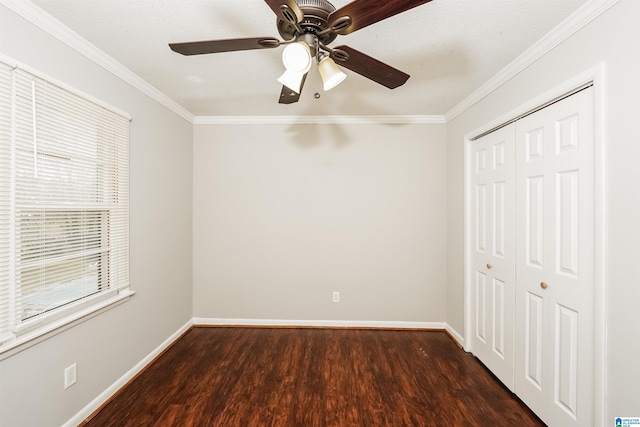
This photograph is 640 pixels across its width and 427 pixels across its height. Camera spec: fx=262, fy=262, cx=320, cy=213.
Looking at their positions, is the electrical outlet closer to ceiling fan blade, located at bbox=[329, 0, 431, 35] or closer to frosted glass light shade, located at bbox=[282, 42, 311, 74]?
frosted glass light shade, located at bbox=[282, 42, 311, 74]

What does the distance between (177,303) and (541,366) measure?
317 cm

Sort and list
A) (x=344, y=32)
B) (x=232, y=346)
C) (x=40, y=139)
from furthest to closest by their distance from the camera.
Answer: (x=232, y=346), (x=40, y=139), (x=344, y=32)

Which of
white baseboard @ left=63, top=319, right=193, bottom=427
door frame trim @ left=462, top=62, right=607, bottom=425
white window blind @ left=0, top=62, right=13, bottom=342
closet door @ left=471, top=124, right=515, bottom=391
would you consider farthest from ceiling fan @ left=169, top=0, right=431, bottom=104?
white baseboard @ left=63, top=319, right=193, bottom=427

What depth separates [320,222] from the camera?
3.09 m

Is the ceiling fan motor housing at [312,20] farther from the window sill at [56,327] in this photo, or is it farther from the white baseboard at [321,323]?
the white baseboard at [321,323]

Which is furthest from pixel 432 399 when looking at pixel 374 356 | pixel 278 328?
pixel 278 328

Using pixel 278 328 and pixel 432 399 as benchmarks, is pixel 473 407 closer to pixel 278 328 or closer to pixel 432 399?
pixel 432 399

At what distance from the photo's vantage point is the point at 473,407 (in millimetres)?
1854

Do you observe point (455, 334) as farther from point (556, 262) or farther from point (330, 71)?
point (330, 71)

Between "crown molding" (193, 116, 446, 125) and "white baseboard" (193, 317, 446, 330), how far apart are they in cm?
233

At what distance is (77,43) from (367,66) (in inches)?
71.0

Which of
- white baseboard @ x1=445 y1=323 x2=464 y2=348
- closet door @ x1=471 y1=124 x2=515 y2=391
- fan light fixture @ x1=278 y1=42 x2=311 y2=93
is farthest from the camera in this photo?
white baseboard @ x1=445 y1=323 x2=464 y2=348

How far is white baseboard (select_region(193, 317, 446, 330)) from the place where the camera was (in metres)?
3.06

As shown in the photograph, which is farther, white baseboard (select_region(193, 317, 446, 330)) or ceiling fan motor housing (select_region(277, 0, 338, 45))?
white baseboard (select_region(193, 317, 446, 330))
